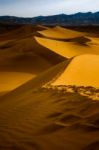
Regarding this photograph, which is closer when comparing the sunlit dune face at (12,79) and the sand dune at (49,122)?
the sand dune at (49,122)

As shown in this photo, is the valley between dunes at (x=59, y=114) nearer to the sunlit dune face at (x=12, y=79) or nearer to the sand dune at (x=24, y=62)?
the sunlit dune face at (x=12, y=79)

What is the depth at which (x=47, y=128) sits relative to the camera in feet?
18.5

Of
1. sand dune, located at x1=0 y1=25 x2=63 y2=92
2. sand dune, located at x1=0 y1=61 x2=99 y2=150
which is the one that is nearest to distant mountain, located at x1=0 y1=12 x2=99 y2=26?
sand dune, located at x1=0 y1=25 x2=63 y2=92

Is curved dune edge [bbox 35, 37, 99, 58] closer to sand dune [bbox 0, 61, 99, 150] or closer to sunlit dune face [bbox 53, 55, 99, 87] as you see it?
sunlit dune face [bbox 53, 55, 99, 87]

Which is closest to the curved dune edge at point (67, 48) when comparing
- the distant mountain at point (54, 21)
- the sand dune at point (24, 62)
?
the sand dune at point (24, 62)

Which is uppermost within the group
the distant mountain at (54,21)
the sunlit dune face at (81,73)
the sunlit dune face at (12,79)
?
the sunlit dune face at (81,73)

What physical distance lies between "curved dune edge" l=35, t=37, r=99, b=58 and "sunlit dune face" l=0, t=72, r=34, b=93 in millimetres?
5164

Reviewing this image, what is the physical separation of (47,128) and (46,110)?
1023 millimetres

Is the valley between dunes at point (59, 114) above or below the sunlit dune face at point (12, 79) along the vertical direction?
above

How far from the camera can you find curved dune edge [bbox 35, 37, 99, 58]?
851 inches

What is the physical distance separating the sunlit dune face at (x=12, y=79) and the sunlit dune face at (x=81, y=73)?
2997 millimetres

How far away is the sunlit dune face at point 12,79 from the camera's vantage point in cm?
1362

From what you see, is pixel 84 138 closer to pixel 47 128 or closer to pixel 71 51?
pixel 47 128

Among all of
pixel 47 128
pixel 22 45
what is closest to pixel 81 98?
pixel 47 128
